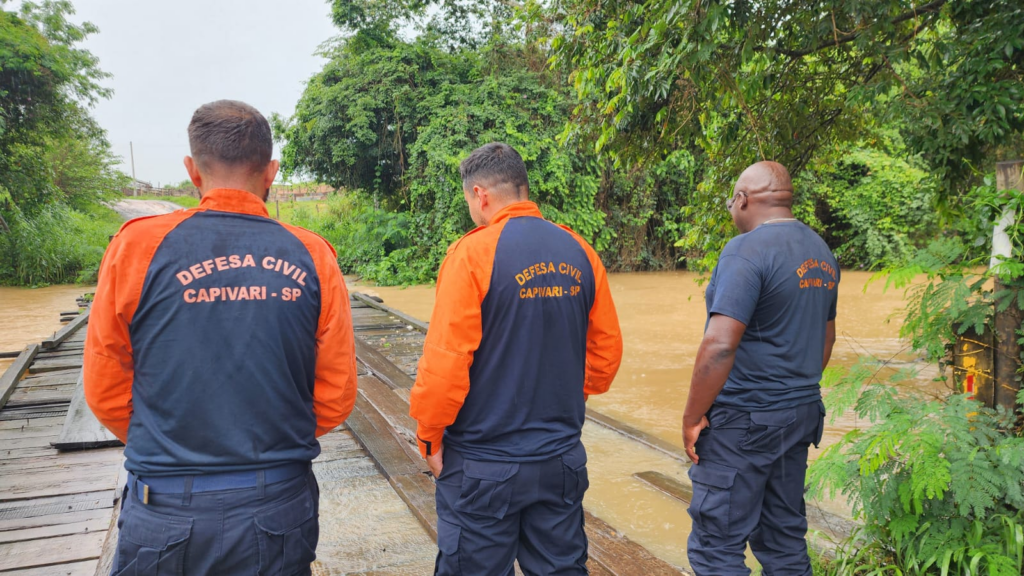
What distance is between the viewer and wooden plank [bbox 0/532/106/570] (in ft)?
9.12

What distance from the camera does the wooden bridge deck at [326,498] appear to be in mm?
2848

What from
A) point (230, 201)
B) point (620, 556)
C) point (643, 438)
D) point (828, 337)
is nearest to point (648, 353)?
point (643, 438)

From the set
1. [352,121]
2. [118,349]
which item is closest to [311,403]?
[118,349]

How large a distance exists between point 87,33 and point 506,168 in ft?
69.2

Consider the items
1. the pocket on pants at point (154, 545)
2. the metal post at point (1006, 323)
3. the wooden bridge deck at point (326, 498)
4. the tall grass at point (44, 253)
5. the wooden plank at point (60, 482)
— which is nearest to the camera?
the pocket on pants at point (154, 545)

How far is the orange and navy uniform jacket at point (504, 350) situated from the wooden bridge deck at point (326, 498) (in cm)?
111

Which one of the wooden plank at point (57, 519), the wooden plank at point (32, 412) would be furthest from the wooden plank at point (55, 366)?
the wooden plank at point (57, 519)

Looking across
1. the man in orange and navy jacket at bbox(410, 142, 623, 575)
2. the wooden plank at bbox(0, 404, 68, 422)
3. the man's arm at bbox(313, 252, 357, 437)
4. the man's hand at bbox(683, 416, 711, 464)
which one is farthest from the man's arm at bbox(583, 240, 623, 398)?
the wooden plank at bbox(0, 404, 68, 422)

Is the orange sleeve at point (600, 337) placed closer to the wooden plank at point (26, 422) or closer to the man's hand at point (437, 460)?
the man's hand at point (437, 460)

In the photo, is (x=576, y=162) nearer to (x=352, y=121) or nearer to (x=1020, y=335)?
(x=352, y=121)

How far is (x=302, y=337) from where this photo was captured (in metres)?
1.67

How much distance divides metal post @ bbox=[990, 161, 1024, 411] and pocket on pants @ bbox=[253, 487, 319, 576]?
2.49 metres

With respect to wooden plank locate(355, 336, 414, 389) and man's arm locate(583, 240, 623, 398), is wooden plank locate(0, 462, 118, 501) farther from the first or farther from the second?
man's arm locate(583, 240, 623, 398)

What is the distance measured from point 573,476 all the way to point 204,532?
102cm
